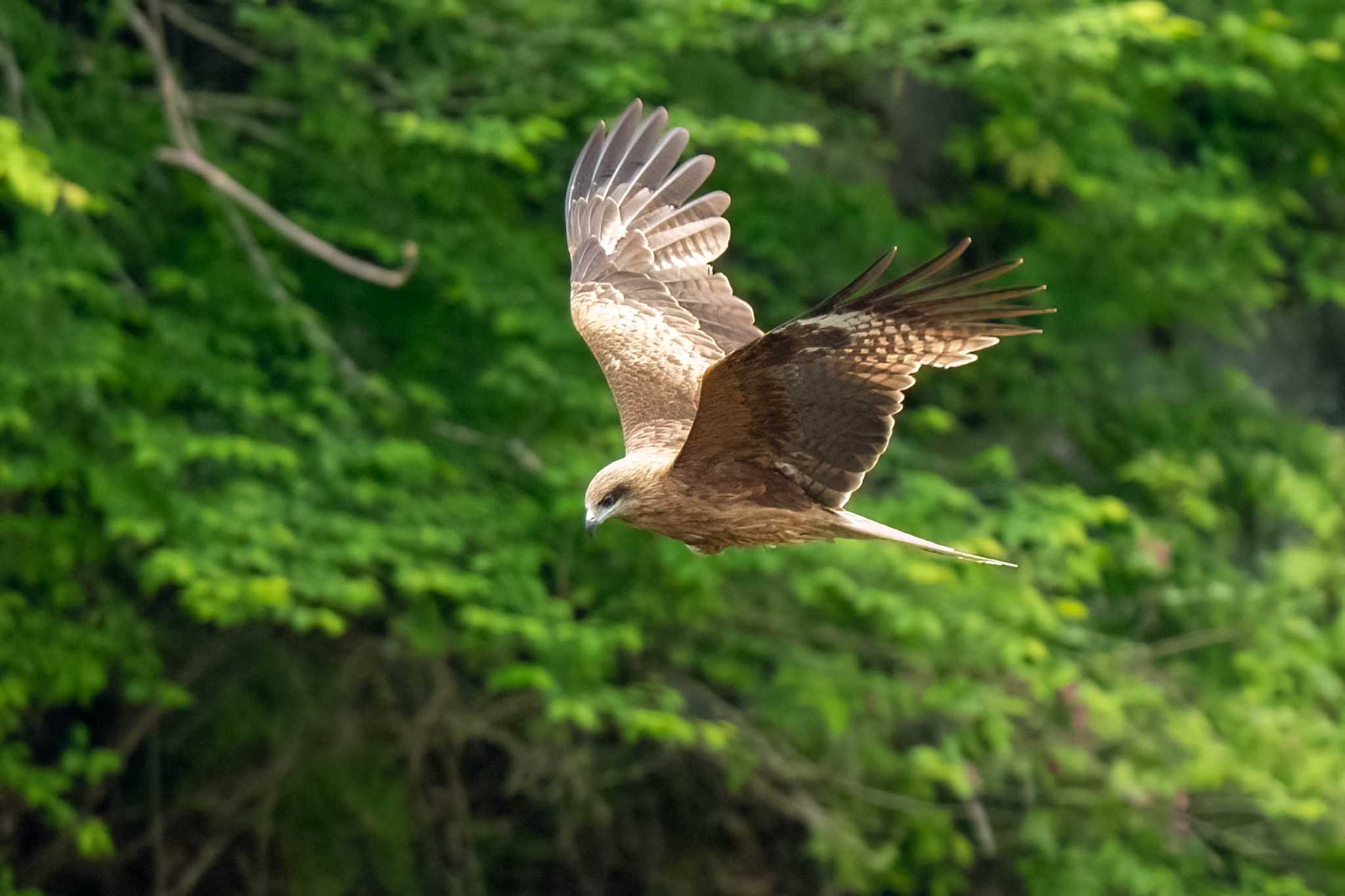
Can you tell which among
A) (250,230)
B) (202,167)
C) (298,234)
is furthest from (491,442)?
(202,167)

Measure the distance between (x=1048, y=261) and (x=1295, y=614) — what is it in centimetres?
227

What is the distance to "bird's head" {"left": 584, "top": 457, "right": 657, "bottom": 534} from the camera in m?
3.96

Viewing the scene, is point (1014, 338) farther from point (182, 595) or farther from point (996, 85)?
point (182, 595)

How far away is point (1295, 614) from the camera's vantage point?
9.85m

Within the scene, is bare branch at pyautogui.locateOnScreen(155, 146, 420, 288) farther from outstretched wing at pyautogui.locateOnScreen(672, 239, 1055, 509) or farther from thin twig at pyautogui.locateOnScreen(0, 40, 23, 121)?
outstretched wing at pyautogui.locateOnScreen(672, 239, 1055, 509)

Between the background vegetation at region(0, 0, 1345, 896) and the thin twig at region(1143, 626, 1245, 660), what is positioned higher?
the background vegetation at region(0, 0, 1345, 896)

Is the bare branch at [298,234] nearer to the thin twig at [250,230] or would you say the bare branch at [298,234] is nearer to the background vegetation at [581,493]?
the thin twig at [250,230]

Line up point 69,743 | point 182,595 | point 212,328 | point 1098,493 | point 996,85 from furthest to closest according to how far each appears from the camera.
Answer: point 1098,493, point 996,85, point 69,743, point 212,328, point 182,595

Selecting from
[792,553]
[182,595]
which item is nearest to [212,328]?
[182,595]

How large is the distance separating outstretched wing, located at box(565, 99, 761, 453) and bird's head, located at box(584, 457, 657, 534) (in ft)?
3.37

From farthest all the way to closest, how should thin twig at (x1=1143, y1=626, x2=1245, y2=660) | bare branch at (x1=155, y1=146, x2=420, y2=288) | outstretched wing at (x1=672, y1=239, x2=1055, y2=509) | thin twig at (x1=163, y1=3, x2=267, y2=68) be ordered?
thin twig at (x1=1143, y1=626, x2=1245, y2=660) < thin twig at (x1=163, y1=3, x2=267, y2=68) < bare branch at (x1=155, y1=146, x2=420, y2=288) < outstretched wing at (x1=672, y1=239, x2=1055, y2=509)

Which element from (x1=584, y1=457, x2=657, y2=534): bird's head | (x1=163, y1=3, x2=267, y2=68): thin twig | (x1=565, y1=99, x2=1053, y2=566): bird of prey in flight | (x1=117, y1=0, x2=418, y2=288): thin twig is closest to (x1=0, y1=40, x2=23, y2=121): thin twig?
(x1=117, y1=0, x2=418, y2=288): thin twig

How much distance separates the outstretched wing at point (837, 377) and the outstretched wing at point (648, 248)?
0.97 m

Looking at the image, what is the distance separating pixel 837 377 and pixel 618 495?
529 mm
